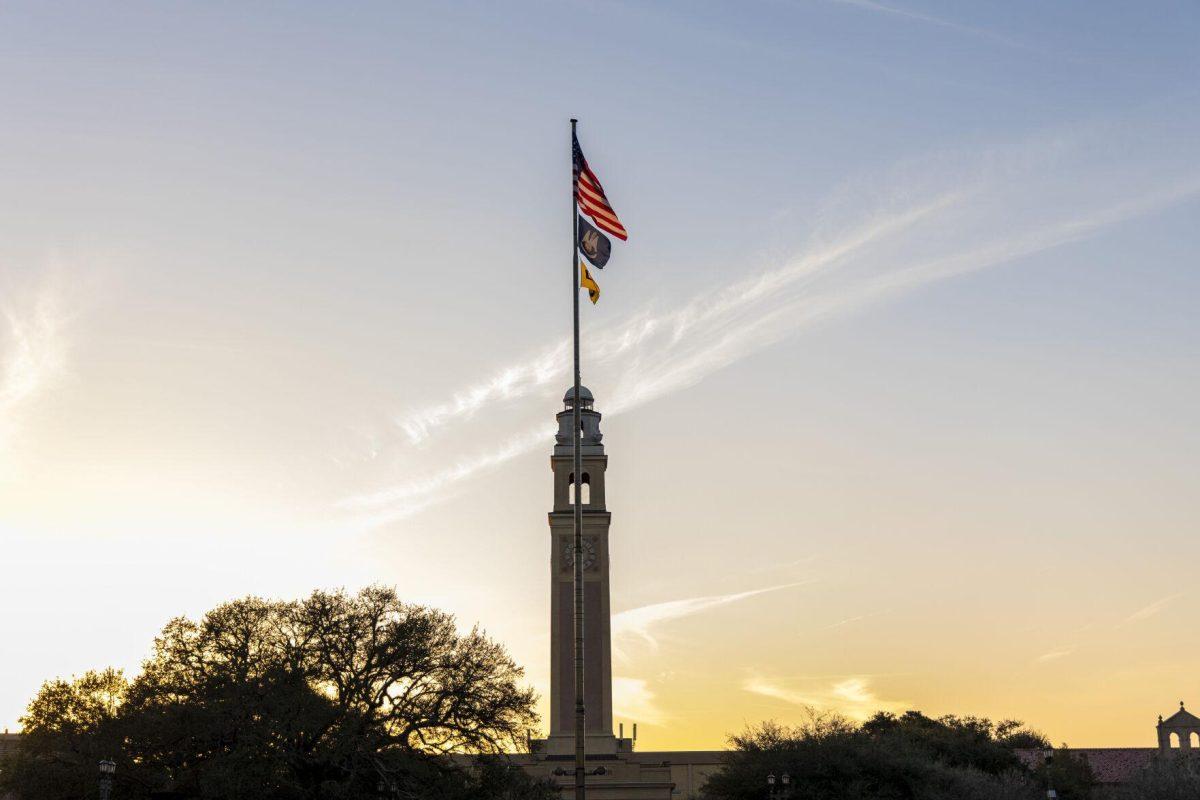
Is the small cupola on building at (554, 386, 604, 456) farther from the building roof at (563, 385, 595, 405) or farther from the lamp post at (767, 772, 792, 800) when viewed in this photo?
the lamp post at (767, 772, 792, 800)

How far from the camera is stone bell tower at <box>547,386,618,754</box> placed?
74500 mm

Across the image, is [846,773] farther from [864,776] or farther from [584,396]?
[584,396]

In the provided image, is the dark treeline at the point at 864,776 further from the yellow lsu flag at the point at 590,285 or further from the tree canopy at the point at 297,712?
the yellow lsu flag at the point at 590,285

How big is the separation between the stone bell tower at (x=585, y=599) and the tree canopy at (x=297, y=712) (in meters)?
19.4

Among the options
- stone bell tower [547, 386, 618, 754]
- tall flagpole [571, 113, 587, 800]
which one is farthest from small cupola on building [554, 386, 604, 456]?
tall flagpole [571, 113, 587, 800]

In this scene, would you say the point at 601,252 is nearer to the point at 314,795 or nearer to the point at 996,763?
the point at 314,795

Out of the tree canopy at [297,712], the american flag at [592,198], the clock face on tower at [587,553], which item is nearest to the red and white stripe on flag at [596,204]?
the american flag at [592,198]

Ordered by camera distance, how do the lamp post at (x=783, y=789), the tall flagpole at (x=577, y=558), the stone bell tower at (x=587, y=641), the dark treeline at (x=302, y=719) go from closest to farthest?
the tall flagpole at (x=577, y=558) → the dark treeline at (x=302, y=719) → the lamp post at (x=783, y=789) → the stone bell tower at (x=587, y=641)

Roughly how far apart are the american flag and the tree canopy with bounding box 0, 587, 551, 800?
23624 mm

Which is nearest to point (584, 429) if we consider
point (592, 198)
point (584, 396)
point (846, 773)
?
point (584, 396)

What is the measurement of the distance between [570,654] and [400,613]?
25.0 meters

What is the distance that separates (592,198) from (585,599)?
48.5m

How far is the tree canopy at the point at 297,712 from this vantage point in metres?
47.5

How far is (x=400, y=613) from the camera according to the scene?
53156 mm
